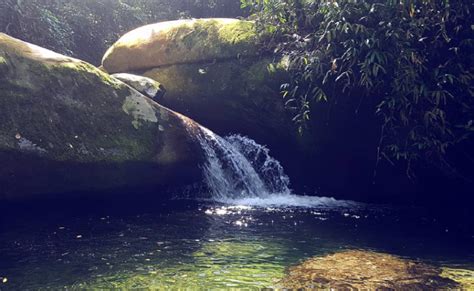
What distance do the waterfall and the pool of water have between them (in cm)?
59

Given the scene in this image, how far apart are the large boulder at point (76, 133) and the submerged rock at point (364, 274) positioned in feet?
12.0

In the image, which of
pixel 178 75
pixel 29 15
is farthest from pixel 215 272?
pixel 29 15

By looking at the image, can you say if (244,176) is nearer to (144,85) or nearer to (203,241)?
(144,85)

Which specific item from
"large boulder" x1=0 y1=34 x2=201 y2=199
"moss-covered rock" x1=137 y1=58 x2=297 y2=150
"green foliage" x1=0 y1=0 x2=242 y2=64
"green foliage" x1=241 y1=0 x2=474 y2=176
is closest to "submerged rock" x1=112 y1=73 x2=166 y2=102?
"moss-covered rock" x1=137 y1=58 x2=297 y2=150

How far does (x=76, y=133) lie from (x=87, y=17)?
9.59m

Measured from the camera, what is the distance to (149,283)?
164 inches

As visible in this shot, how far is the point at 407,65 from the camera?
279 inches

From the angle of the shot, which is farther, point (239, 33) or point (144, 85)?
point (239, 33)

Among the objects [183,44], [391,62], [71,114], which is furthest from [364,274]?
[183,44]

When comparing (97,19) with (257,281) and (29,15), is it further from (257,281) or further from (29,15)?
(257,281)

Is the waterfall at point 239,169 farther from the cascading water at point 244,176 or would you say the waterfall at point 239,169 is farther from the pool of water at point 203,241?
the pool of water at point 203,241

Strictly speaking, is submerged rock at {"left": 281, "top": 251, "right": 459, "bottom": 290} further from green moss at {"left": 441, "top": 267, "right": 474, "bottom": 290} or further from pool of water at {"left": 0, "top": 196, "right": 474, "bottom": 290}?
pool of water at {"left": 0, "top": 196, "right": 474, "bottom": 290}

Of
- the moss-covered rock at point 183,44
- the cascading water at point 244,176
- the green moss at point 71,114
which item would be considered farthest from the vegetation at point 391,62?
the green moss at point 71,114

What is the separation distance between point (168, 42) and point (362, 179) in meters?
5.31
